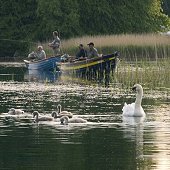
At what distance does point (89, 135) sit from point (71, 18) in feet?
163

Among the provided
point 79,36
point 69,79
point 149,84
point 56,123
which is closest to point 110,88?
point 149,84

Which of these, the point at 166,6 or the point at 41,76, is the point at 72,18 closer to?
the point at 41,76

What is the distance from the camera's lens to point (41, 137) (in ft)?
66.8

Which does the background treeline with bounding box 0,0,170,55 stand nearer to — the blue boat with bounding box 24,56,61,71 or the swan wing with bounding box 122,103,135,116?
the blue boat with bounding box 24,56,61,71

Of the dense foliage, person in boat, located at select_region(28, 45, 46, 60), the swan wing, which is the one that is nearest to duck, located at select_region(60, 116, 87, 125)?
the swan wing

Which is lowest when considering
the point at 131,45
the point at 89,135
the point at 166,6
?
the point at 89,135

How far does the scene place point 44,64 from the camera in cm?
5147

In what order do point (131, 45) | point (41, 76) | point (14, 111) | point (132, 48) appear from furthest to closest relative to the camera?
point (131, 45), point (132, 48), point (41, 76), point (14, 111)

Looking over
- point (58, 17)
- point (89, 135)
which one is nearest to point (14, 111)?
point (89, 135)

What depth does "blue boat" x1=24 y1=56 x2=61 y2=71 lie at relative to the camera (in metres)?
51.2

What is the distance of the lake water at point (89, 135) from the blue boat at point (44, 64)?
1732 cm

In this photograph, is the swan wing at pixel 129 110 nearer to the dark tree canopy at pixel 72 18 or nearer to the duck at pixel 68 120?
the duck at pixel 68 120

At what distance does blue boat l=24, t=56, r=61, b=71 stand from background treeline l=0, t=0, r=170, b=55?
684 inches

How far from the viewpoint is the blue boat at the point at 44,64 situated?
5116cm
